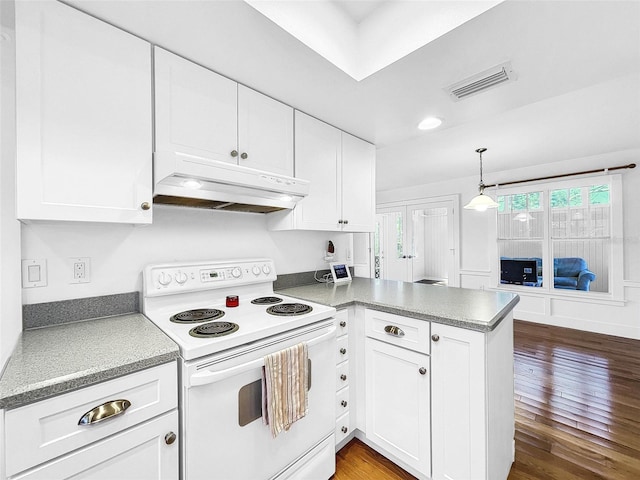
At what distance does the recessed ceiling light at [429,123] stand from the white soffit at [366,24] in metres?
0.80

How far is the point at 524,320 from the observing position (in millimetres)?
4453

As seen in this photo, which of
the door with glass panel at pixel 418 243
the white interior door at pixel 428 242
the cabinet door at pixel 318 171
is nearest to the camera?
the cabinet door at pixel 318 171

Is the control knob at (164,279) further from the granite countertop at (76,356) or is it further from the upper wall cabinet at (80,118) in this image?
the upper wall cabinet at (80,118)

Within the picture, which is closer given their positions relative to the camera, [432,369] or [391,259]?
[432,369]

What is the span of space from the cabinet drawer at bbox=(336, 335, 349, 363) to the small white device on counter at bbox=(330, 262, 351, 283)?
2.41ft

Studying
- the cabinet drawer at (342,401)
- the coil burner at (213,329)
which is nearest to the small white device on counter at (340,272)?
the cabinet drawer at (342,401)

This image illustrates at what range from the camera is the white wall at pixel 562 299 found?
11.8 ft

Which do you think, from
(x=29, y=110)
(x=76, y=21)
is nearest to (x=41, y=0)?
(x=76, y=21)

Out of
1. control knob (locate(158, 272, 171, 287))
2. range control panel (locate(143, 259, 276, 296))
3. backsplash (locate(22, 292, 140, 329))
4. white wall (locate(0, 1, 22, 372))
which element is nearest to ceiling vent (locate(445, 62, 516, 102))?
range control panel (locate(143, 259, 276, 296))

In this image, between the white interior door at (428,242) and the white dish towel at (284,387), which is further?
the white interior door at (428,242)

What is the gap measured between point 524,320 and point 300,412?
4.61m

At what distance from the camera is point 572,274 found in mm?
4121

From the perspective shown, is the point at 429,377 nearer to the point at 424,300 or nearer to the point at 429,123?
the point at 424,300

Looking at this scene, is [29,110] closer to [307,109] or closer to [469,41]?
[307,109]
